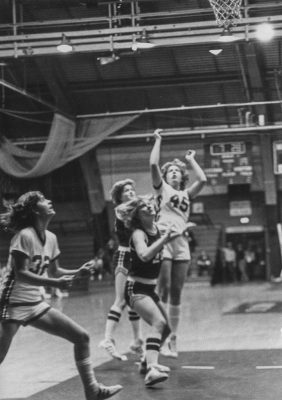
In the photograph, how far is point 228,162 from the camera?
691 inches

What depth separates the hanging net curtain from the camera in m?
16.0

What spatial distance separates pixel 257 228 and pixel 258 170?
3841mm

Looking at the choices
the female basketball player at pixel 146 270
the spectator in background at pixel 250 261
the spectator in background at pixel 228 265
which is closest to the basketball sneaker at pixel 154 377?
the female basketball player at pixel 146 270

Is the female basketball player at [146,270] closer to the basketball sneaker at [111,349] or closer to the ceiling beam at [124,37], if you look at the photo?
the basketball sneaker at [111,349]

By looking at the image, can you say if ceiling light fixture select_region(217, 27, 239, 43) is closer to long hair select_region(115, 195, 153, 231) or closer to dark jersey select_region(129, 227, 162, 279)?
long hair select_region(115, 195, 153, 231)

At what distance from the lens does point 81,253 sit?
2058 cm

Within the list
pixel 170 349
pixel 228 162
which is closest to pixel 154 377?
pixel 170 349

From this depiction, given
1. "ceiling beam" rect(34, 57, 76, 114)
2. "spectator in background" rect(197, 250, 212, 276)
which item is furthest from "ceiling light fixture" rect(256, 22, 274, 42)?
"spectator in background" rect(197, 250, 212, 276)

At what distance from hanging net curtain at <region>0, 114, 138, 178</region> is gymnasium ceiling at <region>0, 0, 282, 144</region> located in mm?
347

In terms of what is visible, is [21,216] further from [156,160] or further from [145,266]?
[156,160]

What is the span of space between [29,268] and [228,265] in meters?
19.6

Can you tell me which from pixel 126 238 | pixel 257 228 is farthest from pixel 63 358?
pixel 257 228

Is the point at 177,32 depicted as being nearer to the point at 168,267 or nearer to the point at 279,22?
the point at 279,22

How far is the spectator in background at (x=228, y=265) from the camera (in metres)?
23.2
